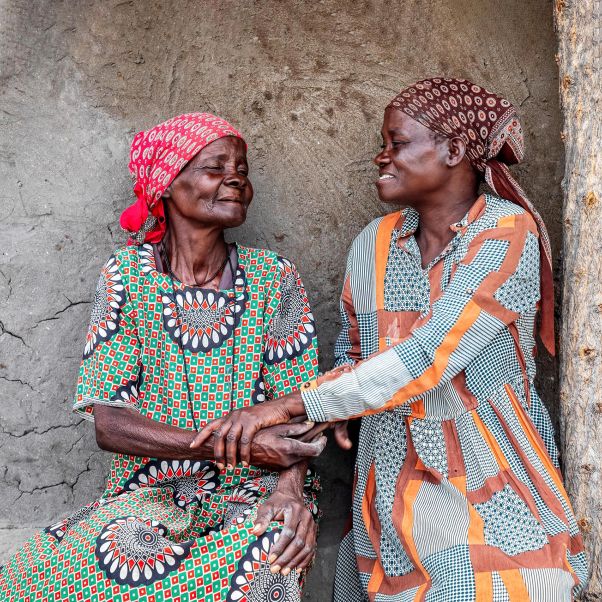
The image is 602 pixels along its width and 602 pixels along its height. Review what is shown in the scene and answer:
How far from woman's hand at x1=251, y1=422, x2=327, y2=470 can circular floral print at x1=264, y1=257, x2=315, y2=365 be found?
0.35m

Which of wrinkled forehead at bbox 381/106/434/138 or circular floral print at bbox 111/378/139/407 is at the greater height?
wrinkled forehead at bbox 381/106/434/138

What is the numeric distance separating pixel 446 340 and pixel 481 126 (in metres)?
0.86

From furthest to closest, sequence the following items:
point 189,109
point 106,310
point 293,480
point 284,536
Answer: point 189,109, point 106,310, point 293,480, point 284,536

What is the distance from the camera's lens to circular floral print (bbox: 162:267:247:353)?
10.7ft

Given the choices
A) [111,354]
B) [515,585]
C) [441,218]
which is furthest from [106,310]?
[515,585]

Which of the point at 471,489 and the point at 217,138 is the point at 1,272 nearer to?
the point at 217,138

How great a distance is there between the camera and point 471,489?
2967 mm

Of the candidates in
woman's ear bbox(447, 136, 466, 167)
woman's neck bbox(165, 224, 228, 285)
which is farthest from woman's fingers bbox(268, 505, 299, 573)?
woman's ear bbox(447, 136, 466, 167)

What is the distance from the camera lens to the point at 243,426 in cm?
297

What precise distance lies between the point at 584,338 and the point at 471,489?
24.8 inches

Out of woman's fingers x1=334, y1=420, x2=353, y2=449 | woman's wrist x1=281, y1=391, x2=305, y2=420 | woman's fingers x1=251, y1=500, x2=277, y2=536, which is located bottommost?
woman's fingers x1=251, y1=500, x2=277, y2=536

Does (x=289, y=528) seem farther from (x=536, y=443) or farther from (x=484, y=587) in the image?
(x=536, y=443)

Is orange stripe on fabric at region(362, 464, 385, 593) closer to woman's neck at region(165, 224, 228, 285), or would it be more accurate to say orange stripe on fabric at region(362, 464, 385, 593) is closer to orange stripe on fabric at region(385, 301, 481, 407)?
orange stripe on fabric at region(385, 301, 481, 407)

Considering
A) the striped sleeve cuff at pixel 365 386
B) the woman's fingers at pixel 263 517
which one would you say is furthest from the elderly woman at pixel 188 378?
the striped sleeve cuff at pixel 365 386
